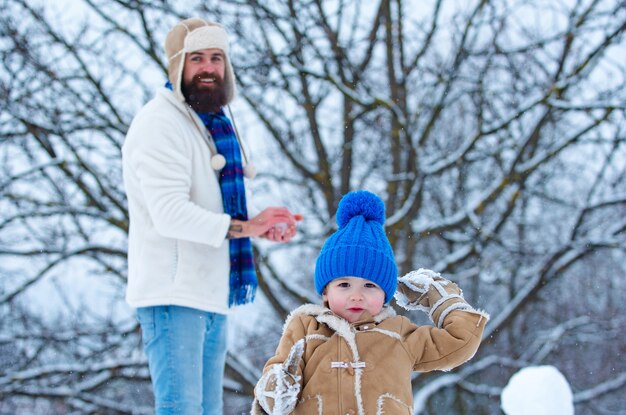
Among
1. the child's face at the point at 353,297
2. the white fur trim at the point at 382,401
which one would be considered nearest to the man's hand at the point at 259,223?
the child's face at the point at 353,297

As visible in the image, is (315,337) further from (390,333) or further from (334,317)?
(390,333)

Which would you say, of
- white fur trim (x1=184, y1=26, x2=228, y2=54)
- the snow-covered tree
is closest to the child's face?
white fur trim (x1=184, y1=26, x2=228, y2=54)

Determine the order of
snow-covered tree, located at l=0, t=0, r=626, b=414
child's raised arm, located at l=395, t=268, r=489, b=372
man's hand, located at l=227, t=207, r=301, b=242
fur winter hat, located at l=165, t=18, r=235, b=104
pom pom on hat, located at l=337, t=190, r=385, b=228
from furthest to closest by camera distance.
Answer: snow-covered tree, located at l=0, t=0, r=626, b=414
fur winter hat, located at l=165, t=18, r=235, b=104
man's hand, located at l=227, t=207, r=301, b=242
pom pom on hat, located at l=337, t=190, r=385, b=228
child's raised arm, located at l=395, t=268, r=489, b=372

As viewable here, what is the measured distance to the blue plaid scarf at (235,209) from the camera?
2330mm

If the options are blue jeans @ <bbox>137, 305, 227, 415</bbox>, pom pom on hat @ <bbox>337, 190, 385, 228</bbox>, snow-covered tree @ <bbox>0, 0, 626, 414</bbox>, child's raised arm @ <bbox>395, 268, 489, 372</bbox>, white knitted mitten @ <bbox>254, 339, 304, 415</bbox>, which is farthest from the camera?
snow-covered tree @ <bbox>0, 0, 626, 414</bbox>

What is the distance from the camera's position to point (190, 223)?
7.02 ft

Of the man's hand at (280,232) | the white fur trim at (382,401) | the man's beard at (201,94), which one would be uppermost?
the man's beard at (201,94)

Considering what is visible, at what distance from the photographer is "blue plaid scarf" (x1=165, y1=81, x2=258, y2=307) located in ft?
7.64

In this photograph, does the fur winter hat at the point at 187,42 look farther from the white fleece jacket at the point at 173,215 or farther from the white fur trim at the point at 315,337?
the white fur trim at the point at 315,337

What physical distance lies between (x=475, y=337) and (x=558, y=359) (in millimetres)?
9503

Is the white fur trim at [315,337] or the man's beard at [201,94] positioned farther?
the man's beard at [201,94]

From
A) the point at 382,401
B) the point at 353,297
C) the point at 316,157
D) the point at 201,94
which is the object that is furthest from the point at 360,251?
the point at 316,157

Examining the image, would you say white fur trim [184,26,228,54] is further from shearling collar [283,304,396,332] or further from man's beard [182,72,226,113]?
shearling collar [283,304,396,332]

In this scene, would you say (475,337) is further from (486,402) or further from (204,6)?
(486,402)
